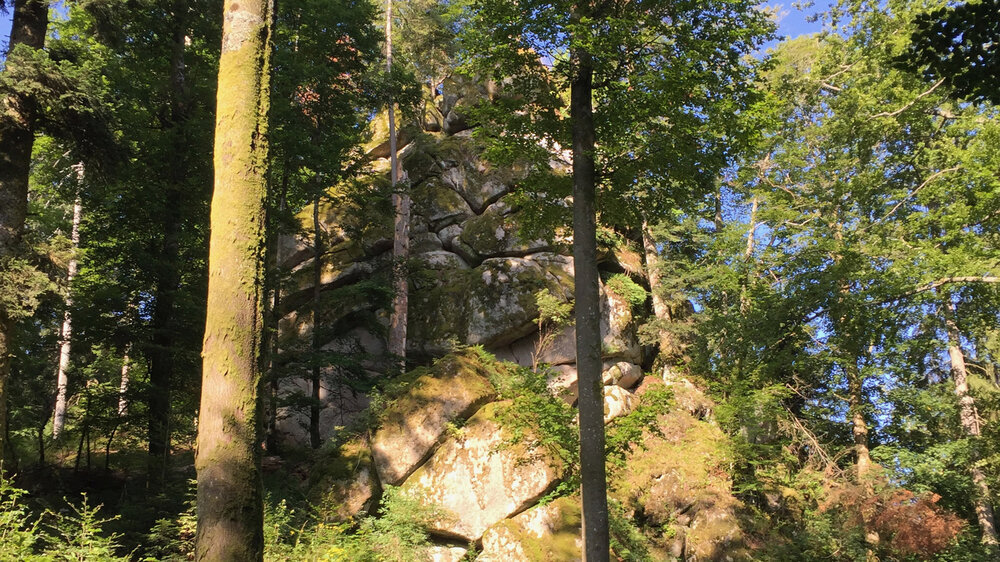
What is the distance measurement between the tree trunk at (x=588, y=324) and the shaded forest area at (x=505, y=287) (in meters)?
0.04

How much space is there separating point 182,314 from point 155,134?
14.5 ft

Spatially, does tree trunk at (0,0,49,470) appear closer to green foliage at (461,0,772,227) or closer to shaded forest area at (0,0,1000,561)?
shaded forest area at (0,0,1000,561)

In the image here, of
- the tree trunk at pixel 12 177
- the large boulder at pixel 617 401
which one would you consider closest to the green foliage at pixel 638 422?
the large boulder at pixel 617 401

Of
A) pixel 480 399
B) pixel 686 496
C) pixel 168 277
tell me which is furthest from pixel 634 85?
pixel 168 277

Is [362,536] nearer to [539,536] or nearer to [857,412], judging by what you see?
[539,536]

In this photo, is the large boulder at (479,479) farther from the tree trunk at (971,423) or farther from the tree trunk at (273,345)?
the tree trunk at (971,423)

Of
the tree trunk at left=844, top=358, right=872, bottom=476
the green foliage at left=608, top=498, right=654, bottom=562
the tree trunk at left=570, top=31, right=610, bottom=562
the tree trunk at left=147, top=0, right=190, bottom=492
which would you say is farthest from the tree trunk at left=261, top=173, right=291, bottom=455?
the tree trunk at left=844, top=358, right=872, bottom=476

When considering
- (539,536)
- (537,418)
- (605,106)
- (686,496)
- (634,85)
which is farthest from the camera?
(686,496)

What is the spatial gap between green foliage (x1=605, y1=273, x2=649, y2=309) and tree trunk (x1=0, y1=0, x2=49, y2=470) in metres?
13.5

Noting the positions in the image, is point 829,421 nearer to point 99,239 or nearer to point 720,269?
point 720,269

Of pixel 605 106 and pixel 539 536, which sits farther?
pixel 539 536

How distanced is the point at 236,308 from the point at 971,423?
17805mm

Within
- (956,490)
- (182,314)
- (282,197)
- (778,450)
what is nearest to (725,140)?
(778,450)

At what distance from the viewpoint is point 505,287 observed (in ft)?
51.5
